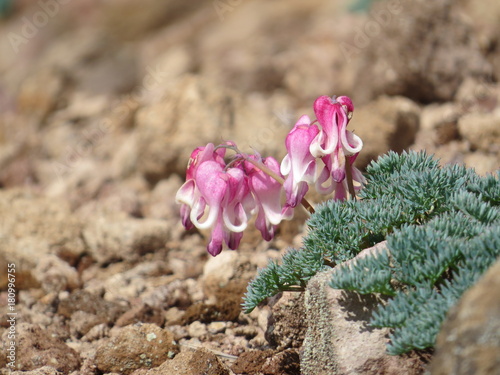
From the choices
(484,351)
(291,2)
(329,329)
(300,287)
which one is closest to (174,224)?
(300,287)

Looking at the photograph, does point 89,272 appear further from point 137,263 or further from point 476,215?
point 476,215

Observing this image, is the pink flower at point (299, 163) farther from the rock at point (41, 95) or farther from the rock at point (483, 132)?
the rock at point (41, 95)

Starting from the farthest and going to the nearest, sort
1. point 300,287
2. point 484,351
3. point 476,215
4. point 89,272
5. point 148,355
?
point 89,272
point 148,355
point 300,287
point 476,215
point 484,351

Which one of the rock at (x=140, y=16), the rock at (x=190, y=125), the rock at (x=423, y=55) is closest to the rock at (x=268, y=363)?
the rock at (x=190, y=125)

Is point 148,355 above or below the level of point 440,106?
below

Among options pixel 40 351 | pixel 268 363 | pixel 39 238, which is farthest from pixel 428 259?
pixel 39 238

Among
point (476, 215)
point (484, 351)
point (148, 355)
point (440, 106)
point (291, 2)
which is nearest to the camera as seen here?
point (484, 351)

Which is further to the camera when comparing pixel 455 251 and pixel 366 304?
pixel 366 304
